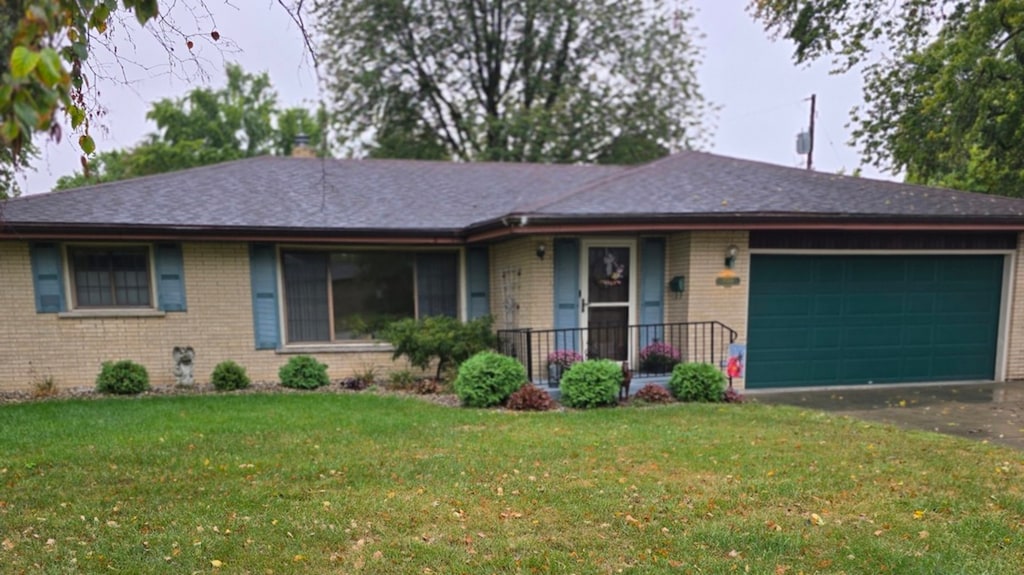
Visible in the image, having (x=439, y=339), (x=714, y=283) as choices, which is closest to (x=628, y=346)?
(x=714, y=283)

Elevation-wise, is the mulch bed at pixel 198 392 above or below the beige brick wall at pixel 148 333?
below

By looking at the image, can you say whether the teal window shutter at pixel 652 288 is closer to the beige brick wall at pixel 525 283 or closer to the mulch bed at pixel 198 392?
the beige brick wall at pixel 525 283

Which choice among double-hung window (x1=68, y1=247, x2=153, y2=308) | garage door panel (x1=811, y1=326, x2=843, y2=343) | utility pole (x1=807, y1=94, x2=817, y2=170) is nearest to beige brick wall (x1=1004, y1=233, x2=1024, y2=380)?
garage door panel (x1=811, y1=326, x2=843, y2=343)

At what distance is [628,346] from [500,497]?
197 inches

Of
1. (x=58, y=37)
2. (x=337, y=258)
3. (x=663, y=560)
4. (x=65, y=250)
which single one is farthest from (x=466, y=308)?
(x=58, y=37)

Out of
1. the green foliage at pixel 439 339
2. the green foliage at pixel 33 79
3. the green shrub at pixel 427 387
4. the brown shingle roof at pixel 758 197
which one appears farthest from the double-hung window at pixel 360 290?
the green foliage at pixel 33 79

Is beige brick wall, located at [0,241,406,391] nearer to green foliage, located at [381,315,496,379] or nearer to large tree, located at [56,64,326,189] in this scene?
green foliage, located at [381,315,496,379]

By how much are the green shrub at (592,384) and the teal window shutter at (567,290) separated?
3.49ft

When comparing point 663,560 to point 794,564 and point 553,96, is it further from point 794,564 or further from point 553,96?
point 553,96

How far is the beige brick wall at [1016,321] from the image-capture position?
862 centimetres

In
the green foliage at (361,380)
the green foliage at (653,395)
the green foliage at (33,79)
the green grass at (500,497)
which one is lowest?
→ the green foliage at (361,380)

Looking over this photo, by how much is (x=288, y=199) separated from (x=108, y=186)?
122 inches

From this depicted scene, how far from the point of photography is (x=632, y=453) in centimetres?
501

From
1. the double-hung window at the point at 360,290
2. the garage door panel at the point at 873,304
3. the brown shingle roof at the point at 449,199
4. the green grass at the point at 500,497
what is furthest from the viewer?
the double-hung window at the point at 360,290
